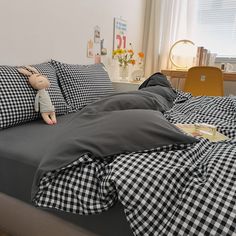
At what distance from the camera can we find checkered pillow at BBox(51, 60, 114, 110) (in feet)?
5.44

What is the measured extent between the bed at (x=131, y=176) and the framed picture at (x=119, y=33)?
2.01 m

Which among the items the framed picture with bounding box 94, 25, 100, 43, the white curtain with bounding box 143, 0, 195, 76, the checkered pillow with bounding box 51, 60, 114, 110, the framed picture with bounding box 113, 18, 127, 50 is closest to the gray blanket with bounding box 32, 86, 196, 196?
the checkered pillow with bounding box 51, 60, 114, 110

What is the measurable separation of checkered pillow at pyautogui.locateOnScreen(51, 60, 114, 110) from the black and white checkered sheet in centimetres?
97

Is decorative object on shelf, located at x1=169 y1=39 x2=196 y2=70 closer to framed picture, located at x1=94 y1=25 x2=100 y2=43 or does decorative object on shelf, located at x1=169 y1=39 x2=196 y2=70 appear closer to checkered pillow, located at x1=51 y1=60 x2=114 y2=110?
framed picture, located at x1=94 y1=25 x2=100 y2=43

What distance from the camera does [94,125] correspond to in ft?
2.79

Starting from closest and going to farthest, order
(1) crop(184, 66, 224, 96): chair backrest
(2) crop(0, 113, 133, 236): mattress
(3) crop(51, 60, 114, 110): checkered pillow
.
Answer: (2) crop(0, 113, 133, 236): mattress
(3) crop(51, 60, 114, 110): checkered pillow
(1) crop(184, 66, 224, 96): chair backrest

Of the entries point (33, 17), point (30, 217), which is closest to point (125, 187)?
point (30, 217)

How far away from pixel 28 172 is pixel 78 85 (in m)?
0.91

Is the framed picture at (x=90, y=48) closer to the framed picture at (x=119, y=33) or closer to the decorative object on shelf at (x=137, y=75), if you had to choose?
the framed picture at (x=119, y=33)

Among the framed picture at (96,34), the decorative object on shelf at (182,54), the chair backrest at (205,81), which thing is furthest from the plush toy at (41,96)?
the decorative object on shelf at (182,54)

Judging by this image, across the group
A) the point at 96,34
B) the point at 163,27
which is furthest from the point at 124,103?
the point at 163,27

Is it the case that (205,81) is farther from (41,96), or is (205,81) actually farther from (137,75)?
(41,96)

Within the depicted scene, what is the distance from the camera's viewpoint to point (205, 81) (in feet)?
8.63

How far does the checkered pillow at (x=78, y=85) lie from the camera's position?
1658 millimetres
